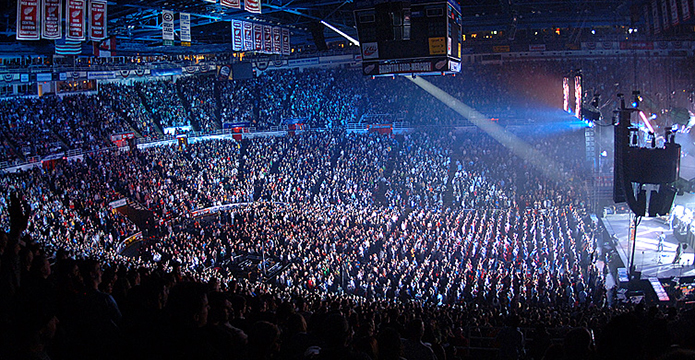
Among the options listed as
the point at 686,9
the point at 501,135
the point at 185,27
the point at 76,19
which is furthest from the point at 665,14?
the point at 76,19

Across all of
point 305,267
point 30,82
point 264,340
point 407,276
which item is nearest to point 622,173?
point 407,276

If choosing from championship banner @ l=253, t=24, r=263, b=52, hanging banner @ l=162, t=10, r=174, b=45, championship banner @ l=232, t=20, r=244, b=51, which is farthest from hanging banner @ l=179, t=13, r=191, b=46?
championship banner @ l=253, t=24, r=263, b=52

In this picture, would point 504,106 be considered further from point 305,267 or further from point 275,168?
point 305,267

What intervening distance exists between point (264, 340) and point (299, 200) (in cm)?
2407

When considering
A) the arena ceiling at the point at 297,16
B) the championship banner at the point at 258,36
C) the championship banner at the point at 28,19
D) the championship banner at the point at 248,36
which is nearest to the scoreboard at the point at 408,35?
the arena ceiling at the point at 297,16

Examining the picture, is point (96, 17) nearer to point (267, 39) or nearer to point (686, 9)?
point (267, 39)

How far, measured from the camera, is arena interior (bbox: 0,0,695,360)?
4070 millimetres

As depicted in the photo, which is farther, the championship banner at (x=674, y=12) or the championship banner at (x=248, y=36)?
the championship banner at (x=248, y=36)

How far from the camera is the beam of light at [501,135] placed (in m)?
26.8

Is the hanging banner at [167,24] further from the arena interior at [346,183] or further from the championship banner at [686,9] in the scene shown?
the championship banner at [686,9]

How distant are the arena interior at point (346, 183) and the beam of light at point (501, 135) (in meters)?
0.15

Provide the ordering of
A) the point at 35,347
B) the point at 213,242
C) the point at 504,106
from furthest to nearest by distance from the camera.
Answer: the point at 504,106 < the point at 213,242 < the point at 35,347

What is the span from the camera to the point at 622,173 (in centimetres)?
1255

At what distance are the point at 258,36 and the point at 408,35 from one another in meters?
13.7
